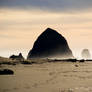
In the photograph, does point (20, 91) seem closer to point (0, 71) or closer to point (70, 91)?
point (70, 91)

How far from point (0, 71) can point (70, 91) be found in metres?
12.7

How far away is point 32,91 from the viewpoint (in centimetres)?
1167

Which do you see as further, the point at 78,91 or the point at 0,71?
the point at 0,71

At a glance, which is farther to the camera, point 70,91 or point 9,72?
point 9,72

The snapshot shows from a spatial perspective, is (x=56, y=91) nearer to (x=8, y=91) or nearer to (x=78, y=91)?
(x=78, y=91)

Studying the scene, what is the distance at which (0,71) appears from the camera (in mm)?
23391

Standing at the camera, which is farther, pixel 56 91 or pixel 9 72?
pixel 9 72

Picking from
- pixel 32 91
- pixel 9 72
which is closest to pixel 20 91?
pixel 32 91

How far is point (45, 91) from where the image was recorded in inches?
464

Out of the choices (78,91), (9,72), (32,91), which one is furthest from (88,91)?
(9,72)

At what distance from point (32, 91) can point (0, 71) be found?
12.3 metres

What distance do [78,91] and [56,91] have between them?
3.44 feet

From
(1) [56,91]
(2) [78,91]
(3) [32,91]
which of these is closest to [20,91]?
(3) [32,91]

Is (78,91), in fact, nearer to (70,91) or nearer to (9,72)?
(70,91)
